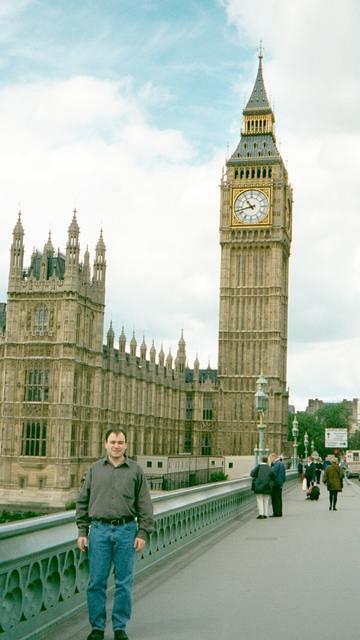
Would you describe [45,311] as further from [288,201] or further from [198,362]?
[288,201]

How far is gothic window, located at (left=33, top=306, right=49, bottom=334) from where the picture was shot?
60.8 meters

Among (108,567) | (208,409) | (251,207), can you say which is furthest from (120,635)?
(251,207)

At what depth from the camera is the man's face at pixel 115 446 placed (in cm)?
755

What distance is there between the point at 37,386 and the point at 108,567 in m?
53.7

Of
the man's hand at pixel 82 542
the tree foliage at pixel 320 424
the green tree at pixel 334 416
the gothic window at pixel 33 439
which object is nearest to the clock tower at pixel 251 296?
the gothic window at pixel 33 439

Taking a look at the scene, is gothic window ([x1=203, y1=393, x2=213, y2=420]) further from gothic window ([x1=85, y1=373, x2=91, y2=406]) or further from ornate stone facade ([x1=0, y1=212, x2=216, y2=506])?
gothic window ([x1=85, y1=373, x2=91, y2=406])

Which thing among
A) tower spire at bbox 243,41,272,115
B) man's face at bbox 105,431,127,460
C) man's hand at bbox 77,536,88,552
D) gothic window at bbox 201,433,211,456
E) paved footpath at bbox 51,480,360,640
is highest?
tower spire at bbox 243,41,272,115

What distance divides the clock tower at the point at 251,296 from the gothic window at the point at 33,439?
33.0 m

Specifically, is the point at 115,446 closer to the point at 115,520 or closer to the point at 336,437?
the point at 115,520

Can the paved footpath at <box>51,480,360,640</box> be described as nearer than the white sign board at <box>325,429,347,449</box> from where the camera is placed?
Yes

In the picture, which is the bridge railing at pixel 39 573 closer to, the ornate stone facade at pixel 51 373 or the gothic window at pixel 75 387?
the ornate stone facade at pixel 51 373

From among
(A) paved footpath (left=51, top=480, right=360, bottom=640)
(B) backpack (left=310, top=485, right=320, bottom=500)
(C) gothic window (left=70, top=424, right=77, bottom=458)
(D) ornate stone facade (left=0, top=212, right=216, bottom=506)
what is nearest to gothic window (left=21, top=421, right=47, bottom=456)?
(D) ornate stone facade (left=0, top=212, right=216, bottom=506)

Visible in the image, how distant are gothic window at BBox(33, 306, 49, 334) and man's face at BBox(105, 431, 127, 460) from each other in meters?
53.8

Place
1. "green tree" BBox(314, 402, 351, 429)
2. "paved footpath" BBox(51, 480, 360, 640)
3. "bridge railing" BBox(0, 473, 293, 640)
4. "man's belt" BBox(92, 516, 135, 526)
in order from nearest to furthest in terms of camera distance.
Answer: "bridge railing" BBox(0, 473, 293, 640) < "man's belt" BBox(92, 516, 135, 526) < "paved footpath" BBox(51, 480, 360, 640) < "green tree" BBox(314, 402, 351, 429)
